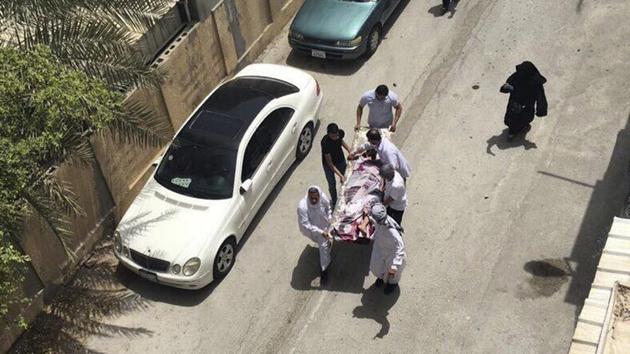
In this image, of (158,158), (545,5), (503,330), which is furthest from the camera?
(545,5)

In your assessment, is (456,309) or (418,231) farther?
(418,231)

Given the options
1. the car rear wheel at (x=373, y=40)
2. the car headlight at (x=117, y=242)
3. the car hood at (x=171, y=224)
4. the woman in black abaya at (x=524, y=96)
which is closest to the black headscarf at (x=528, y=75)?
the woman in black abaya at (x=524, y=96)

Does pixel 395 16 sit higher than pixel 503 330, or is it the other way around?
→ pixel 395 16

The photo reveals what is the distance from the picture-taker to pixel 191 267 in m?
10.2

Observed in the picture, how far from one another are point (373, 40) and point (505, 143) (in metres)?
3.81

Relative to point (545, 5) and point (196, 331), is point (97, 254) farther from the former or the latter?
point (545, 5)

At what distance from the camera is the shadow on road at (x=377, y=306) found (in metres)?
9.97

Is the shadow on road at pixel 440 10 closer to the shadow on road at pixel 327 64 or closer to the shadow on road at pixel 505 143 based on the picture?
the shadow on road at pixel 327 64

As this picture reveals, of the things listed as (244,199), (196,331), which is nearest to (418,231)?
(244,199)

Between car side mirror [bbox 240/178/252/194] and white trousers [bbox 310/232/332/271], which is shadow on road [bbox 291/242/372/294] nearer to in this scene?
white trousers [bbox 310/232/332/271]

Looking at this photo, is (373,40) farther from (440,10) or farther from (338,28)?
(440,10)

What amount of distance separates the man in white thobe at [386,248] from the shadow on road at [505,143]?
3495mm

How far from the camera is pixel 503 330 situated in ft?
31.5

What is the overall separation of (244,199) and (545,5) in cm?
861
